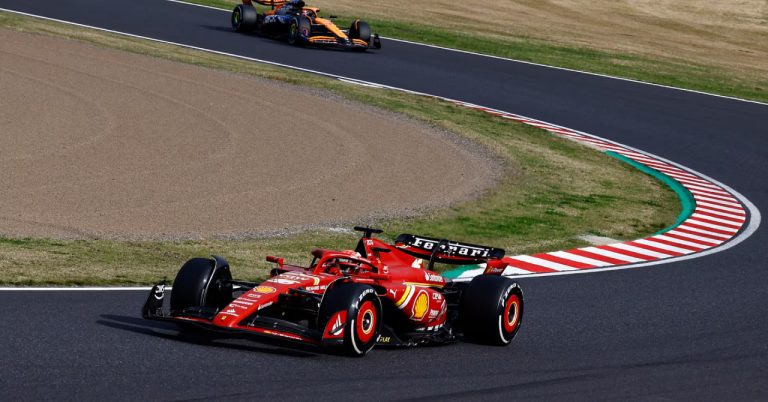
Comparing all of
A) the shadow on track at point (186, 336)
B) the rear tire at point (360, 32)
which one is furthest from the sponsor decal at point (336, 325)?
the rear tire at point (360, 32)

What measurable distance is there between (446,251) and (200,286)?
9.07 feet

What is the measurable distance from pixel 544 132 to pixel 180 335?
59.2 ft

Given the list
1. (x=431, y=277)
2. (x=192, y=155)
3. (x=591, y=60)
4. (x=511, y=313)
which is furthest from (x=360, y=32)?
(x=511, y=313)

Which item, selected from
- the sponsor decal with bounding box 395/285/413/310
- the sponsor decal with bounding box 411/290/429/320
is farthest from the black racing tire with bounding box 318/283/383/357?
the sponsor decal with bounding box 411/290/429/320

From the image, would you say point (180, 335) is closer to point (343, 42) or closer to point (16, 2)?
point (343, 42)

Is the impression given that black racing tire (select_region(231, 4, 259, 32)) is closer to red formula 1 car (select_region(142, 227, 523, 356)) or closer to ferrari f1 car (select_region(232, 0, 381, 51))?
ferrari f1 car (select_region(232, 0, 381, 51))

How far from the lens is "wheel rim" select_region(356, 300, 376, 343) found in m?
10.2

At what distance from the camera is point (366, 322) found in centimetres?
1036

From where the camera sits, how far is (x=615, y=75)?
36188 mm

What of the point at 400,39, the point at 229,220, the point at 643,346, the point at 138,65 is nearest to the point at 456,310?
the point at 643,346

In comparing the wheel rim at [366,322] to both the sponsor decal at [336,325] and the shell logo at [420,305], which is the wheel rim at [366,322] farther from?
the shell logo at [420,305]

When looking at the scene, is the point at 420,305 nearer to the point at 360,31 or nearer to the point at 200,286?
the point at 200,286

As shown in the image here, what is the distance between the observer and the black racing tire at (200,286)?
10.7 metres

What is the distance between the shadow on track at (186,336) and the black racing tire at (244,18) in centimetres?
2632
